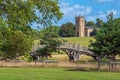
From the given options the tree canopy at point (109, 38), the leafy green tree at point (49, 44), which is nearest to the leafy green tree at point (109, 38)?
the tree canopy at point (109, 38)

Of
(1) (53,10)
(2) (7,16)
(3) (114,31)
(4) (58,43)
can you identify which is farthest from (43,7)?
(4) (58,43)

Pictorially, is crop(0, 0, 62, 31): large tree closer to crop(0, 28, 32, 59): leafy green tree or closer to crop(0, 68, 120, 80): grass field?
crop(0, 28, 32, 59): leafy green tree

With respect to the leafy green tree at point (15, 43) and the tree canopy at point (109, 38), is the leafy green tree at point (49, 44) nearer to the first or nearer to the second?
the tree canopy at point (109, 38)

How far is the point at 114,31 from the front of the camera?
72.2 meters

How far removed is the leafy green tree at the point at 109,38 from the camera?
7244 cm

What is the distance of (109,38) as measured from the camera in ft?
240

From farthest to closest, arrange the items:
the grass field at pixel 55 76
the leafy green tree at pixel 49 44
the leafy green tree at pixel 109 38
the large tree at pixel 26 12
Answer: the leafy green tree at pixel 49 44 < the leafy green tree at pixel 109 38 < the grass field at pixel 55 76 < the large tree at pixel 26 12

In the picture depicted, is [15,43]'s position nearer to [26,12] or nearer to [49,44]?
[26,12]

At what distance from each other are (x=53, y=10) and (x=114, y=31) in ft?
163

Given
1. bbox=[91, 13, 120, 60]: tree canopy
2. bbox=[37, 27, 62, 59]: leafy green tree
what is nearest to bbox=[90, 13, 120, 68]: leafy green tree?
bbox=[91, 13, 120, 60]: tree canopy

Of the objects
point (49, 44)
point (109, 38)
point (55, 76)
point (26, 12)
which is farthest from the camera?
point (49, 44)

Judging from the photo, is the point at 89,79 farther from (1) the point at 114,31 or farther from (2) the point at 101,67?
(1) the point at 114,31

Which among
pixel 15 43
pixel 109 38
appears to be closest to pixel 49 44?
pixel 109 38

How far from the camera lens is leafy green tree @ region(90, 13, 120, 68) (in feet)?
238
